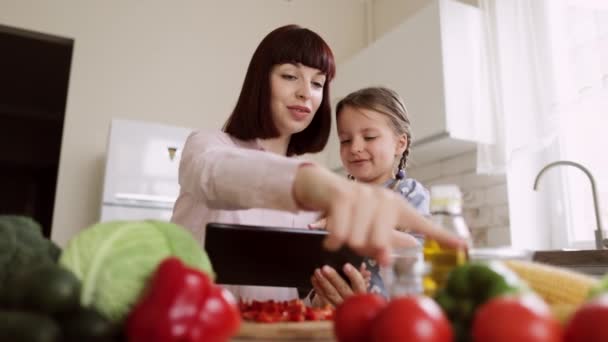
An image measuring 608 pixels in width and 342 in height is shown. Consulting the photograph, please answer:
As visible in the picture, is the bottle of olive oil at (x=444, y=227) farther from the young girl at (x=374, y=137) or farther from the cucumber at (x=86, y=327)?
the young girl at (x=374, y=137)

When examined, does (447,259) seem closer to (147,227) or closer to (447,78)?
(147,227)

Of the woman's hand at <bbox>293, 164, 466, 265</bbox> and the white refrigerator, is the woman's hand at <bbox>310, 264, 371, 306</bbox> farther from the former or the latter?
the white refrigerator

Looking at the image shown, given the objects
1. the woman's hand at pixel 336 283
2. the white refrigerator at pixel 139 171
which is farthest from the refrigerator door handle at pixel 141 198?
the woman's hand at pixel 336 283

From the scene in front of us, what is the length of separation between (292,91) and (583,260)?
88 centimetres

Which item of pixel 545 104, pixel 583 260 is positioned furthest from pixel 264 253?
pixel 545 104

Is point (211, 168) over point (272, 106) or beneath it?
beneath

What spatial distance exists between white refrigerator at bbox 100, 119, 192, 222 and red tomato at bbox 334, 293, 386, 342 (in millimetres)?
2161

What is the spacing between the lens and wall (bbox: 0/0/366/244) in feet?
9.43

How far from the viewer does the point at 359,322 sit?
1.44 ft

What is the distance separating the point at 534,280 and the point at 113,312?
1.45ft

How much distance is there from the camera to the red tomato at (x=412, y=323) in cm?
36

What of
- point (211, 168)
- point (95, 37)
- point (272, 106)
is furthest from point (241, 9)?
point (211, 168)

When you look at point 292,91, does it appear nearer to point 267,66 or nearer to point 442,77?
point 267,66

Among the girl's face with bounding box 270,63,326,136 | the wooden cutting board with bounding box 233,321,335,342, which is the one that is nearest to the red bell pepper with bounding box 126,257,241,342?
the wooden cutting board with bounding box 233,321,335,342
